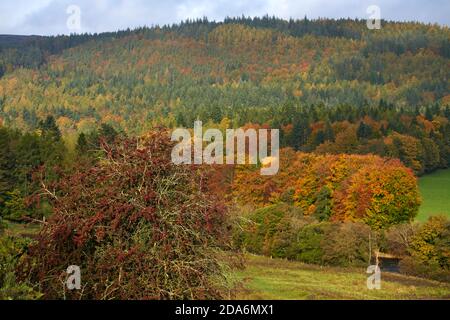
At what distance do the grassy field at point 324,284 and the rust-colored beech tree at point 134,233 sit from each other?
12.9 meters

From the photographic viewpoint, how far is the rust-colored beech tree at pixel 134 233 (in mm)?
12320

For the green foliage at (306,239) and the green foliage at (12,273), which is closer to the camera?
the green foliage at (12,273)

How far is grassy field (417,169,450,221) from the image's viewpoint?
279 ft

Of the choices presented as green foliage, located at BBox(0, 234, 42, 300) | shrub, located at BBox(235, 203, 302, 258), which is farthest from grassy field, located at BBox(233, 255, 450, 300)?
green foliage, located at BBox(0, 234, 42, 300)

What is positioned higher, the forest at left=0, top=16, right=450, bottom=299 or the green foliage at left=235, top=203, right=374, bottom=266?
the forest at left=0, top=16, right=450, bottom=299

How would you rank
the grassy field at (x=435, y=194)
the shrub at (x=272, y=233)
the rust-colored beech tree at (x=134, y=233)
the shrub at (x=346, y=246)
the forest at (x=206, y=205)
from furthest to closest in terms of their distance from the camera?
the grassy field at (x=435, y=194) → the shrub at (x=272, y=233) → the shrub at (x=346, y=246) → the forest at (x=206, y=205) → the rust-colored beech tree at (x=134, y=233)

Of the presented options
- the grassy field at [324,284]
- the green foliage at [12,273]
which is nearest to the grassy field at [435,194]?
the grassy field at [324,284]

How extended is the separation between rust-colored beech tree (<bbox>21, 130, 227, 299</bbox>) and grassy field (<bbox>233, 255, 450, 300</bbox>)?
1291cm

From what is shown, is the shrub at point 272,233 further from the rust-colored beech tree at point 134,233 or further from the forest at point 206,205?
the rust-colored beech tree at point 134,233

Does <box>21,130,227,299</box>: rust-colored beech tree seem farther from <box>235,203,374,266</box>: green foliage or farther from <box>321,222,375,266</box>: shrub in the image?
<box>321,222,375,266</box>: shrub

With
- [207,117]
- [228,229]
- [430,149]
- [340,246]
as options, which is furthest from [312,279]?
[207,117]

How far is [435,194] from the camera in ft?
315

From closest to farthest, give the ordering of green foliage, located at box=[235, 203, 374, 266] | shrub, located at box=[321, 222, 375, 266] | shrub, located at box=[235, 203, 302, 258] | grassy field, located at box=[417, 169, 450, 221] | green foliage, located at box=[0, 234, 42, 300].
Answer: green foliage, located at box=[0, 234, 42, 300]
shrub, located at box=[321, 222, 375, 266]
green foliage, located at box=[235, 203, 374, 266]
shrub, located at box=[235, 203, 302, 258]
grassy field, located at box=[417, 169, 450, 221]
